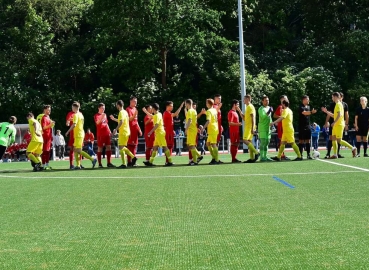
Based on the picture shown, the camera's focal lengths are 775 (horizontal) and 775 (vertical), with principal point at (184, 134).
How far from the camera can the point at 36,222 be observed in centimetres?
935

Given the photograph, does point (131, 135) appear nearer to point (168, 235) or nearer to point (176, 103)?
point (168, 235)

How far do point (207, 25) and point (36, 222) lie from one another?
4253 cm

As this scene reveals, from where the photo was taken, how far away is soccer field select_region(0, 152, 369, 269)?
6.46 meters

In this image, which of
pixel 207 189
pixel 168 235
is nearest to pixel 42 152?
pixel 207 189

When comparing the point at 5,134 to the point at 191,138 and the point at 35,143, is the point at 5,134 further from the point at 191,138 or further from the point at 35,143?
the point at 191,138

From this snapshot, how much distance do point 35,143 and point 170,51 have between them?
30.1 metres

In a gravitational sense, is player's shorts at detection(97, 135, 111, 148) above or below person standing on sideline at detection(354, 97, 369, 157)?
below

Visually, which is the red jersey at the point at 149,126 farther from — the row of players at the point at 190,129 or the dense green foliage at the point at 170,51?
the dense green foliage at the point at 170,51

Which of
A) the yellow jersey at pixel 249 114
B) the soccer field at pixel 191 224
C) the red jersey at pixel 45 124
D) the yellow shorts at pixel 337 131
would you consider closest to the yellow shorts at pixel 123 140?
the red jersey at pixel 45 124

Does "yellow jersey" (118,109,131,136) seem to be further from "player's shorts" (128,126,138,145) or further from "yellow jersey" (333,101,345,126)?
"yellow jersey" (333,101,345,126)

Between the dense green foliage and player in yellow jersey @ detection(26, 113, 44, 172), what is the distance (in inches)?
1048

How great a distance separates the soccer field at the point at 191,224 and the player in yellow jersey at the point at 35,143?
20.3 ft

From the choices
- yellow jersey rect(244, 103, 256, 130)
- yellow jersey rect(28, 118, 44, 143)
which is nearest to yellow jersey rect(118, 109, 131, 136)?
yellow jersey rect(28, 118, 44, 143)

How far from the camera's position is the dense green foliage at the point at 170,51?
160 feet
